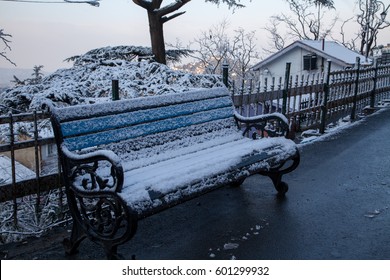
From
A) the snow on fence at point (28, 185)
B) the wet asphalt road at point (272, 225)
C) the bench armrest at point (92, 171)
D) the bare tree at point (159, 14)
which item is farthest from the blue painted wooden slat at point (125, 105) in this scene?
the bare tree at point (159, 14)

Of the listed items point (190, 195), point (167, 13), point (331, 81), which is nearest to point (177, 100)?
point (190, 195)

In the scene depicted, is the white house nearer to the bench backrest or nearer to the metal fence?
the metal fence

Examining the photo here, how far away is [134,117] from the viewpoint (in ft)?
11.7

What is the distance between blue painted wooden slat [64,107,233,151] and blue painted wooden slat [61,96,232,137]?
0.12 ft

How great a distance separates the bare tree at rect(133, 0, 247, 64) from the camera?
1697 centimetres

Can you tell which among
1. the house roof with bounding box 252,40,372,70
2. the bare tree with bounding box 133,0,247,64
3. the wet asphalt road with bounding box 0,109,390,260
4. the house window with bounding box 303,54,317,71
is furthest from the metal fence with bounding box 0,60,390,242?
the house window with bounding box 303,54,317,71

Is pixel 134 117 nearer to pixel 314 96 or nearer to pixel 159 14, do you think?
pixel 314 96

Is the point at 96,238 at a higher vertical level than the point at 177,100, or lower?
lower

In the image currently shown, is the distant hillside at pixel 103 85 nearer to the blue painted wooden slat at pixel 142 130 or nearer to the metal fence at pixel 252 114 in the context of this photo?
the metal fence at pixel 252 114

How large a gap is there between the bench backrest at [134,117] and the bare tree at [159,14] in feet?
42.4

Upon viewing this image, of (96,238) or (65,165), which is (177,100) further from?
(96,238)

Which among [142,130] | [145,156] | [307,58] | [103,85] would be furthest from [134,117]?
[307,58]
